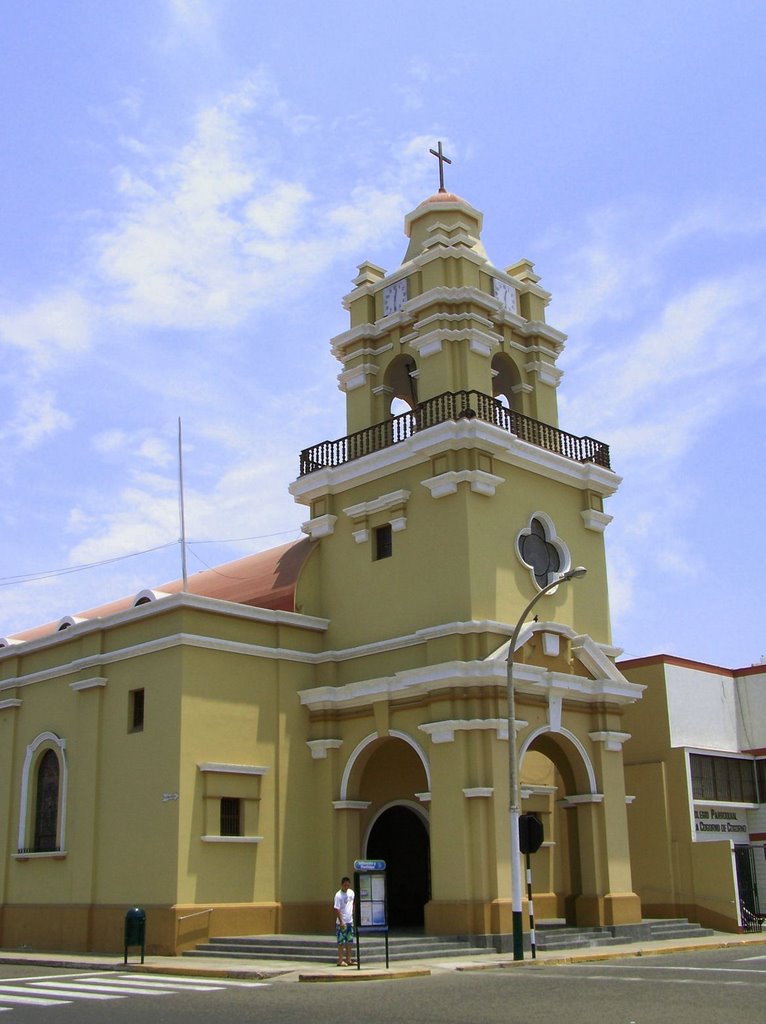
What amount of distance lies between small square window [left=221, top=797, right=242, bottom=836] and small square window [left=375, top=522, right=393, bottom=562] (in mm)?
6796

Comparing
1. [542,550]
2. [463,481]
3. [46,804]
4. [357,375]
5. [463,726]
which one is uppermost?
[357,375]

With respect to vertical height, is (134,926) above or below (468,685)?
below

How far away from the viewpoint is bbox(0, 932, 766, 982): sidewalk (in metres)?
18.9

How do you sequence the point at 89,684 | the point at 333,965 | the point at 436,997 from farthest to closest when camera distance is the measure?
the point at 89,684 < the point at 333,965 < the point at 436,997

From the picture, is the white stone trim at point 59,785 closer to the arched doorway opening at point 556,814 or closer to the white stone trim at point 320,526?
the white stone trim at point 320,526

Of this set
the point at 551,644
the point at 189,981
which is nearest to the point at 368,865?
the point at 189,981

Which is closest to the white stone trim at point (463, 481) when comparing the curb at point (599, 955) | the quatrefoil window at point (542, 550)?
the quatrefoil window at point (542, 550)

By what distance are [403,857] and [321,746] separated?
3.84 m

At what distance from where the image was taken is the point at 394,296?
31375 millimetres

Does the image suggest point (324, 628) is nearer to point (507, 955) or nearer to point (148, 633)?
point (148, 633)

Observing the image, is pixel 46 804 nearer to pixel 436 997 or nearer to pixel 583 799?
pixel 583 799

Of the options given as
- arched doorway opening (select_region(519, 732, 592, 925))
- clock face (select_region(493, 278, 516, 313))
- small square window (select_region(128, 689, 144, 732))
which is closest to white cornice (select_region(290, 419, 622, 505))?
clock face (select_region(493, 278, 516, 313))

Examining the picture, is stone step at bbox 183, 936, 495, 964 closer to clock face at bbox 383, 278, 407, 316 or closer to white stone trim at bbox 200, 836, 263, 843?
white stone trim at bbox 200, 836, 263, 843

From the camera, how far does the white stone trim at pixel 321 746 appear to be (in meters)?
27.3
